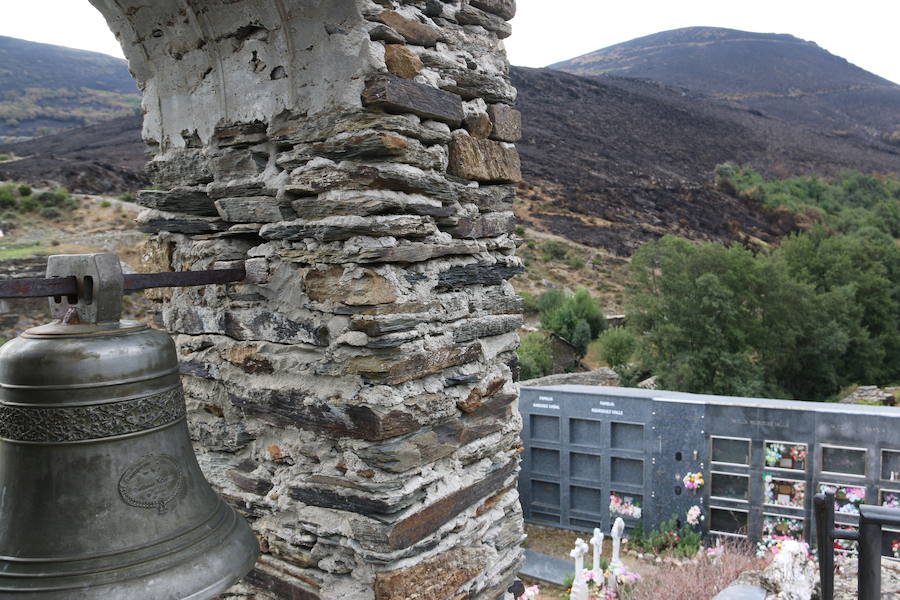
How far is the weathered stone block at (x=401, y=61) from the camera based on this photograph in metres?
2.21

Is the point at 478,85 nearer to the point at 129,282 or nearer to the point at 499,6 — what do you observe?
the point at 499,6

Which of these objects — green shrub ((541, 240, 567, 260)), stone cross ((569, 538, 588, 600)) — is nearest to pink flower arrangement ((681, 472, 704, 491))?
stone cross ((569, 538, 588, 600))

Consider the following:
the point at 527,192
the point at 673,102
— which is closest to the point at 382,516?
the point at 527,192

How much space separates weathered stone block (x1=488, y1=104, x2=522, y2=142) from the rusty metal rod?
1.08 meters

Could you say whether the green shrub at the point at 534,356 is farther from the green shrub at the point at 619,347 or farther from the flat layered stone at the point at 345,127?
the flat layered stone at the point at 345,127

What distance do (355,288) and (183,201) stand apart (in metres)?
0.92

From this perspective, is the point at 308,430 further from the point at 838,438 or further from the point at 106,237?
the point at 106,237

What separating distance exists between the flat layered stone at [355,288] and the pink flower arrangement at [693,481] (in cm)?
757

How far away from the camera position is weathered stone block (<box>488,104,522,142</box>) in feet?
8.64

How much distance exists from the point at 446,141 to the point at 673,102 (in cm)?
6677

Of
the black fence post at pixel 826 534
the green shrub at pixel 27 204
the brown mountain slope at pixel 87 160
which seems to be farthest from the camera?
the brown mountain slope at pixel 87 160

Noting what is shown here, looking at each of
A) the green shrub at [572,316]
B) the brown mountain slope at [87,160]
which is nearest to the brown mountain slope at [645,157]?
the green shrub at [572,316]

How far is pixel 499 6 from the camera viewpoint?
2611 millimetres

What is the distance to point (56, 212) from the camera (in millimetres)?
22891
